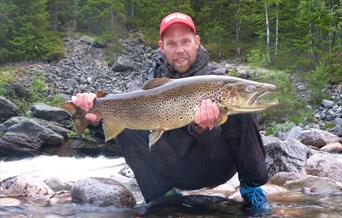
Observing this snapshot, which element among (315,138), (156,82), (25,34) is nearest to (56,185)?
(156,82)

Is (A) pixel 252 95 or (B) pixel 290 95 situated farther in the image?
(B) pixel 290 95

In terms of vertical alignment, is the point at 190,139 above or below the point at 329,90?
above

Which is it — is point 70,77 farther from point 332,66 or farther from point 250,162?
point 250,162

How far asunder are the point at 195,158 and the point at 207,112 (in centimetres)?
115

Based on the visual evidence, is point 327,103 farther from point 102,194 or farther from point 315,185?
point 102,194

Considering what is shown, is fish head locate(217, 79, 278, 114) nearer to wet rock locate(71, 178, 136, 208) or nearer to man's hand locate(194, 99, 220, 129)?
man's hand locate(194, 99, 220, 129)

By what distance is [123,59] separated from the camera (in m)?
33.6

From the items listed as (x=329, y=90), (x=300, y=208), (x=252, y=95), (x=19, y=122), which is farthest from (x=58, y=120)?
(x=252, y=95)

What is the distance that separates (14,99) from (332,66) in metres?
14.0

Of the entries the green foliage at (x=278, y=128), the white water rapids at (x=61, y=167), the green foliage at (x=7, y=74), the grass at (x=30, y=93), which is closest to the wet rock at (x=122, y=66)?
the grass at (x=30, y=93)

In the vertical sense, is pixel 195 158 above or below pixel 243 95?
below

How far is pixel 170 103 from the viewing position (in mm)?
4371

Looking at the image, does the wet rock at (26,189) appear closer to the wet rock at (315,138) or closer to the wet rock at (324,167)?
the wet rock at (324,167)

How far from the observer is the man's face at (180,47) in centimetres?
520
